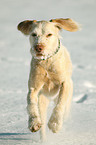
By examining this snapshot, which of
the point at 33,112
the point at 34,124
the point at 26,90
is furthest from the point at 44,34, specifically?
the point at 26,90

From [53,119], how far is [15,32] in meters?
13.8

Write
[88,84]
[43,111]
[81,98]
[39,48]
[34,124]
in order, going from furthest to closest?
[88,84] → [81,98] → [43,111] → [39,48] → [34,124]

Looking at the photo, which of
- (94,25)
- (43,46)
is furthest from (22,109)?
(94,25)

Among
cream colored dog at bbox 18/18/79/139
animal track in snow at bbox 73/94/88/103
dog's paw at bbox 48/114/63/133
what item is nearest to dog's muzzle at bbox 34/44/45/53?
cream colored dog at bbox 18/18/79/139

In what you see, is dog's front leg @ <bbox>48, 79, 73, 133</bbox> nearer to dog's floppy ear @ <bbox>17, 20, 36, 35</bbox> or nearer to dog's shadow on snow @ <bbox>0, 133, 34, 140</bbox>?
dog's shadow on snow @ <bbox>0, 133, 34, 140</bbox>

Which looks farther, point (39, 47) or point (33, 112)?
point (33, 112)

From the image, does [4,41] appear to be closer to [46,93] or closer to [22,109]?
[22,109]

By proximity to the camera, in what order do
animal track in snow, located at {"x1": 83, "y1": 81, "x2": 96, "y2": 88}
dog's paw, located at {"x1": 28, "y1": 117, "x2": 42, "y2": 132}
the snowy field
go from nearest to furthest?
dog's paw, located at {"x1": 28, "y1": 117, "x2": 42, "y2": 132} < the snowy field < animal track in snow, located at {"x1": 83, "y1": 81, "x2": 96, "y2": 88}

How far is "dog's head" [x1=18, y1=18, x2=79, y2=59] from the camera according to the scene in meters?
3.51

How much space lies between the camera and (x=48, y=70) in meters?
3.90

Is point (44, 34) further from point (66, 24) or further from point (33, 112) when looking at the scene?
point (33, 112)

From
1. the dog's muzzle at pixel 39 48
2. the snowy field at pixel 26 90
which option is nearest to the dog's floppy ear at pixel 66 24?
the dog's muzzle at pixel 39 48

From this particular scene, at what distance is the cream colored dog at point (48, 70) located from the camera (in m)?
3.59

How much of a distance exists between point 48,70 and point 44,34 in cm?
52
